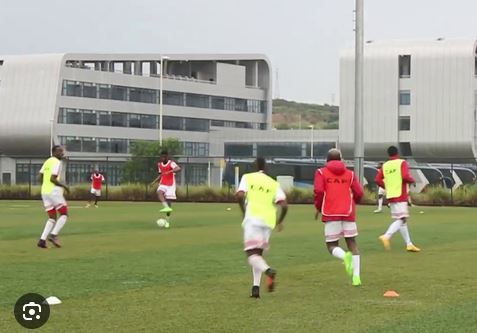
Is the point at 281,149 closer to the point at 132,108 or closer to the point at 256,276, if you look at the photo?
the point at 132,108

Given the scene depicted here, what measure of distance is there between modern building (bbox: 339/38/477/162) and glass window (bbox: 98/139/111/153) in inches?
1171

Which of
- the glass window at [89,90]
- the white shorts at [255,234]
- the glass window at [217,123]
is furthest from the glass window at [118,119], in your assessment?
the white shorts at [255,234]

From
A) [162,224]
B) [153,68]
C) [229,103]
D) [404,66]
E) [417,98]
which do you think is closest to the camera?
[162,224]

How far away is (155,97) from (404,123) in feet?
111

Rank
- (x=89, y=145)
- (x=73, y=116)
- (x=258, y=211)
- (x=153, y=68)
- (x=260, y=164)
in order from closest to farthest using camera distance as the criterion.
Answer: (x=258, y=211) < (x=260, y=164) < (x=73, y=116) < (x=89, y=145) < (x=153, y=68)

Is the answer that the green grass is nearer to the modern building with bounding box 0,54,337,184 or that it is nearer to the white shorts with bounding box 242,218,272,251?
the white shorts with bounding box 242,218,272,251

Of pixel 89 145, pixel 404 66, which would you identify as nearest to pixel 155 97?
pixel 89 145

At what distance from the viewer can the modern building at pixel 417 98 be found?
103 m

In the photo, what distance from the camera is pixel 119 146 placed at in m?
117

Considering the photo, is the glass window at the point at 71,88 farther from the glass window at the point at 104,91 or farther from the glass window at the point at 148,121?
the glass window at the point at 148,121

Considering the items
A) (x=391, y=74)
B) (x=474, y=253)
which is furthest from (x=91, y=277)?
(x=391, y=74)

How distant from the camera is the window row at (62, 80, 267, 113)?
112m

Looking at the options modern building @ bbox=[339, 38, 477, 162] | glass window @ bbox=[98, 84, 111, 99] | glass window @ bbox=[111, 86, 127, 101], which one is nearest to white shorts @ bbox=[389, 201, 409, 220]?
modern building @ bbox=[339, 38, 477, 162]
